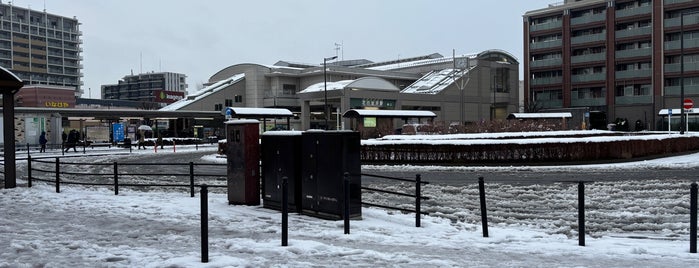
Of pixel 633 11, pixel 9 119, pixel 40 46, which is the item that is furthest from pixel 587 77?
pixel 40 46

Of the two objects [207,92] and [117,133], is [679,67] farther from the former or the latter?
[207,92]

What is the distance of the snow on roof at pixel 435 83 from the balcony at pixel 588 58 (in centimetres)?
1460

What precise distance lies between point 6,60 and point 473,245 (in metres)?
155

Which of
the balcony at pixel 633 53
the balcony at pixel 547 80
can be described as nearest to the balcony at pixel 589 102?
the balcony at pixel 547 80

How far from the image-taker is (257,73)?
9506cm

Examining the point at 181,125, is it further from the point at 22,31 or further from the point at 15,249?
the point at 22,31

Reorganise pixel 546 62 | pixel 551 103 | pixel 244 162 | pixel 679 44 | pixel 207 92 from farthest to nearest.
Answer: pixel 207 92, pixel 551 103, pixel 546 62, pixel 679 44, pixel 244 162

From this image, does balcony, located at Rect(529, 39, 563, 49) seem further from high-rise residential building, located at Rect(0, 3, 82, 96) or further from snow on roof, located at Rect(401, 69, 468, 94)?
high-rise residential building, located at Rect(0, 3, 82, 96)

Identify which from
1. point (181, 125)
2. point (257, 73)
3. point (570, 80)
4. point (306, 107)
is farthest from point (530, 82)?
point (181, 125)

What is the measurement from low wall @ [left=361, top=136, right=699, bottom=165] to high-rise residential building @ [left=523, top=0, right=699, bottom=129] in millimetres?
45902

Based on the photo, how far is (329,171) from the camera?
10.5 meters

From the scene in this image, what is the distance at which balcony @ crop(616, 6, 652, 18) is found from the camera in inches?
2825

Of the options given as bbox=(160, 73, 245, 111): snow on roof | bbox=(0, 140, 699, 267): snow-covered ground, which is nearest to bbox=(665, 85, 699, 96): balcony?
bbox=(160, 73, 245, 111): snow on roof

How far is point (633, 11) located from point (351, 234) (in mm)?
74903
